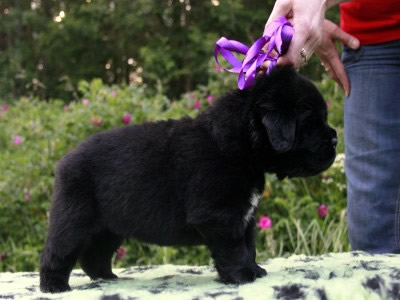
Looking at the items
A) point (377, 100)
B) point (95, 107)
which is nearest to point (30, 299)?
point (377, 100)

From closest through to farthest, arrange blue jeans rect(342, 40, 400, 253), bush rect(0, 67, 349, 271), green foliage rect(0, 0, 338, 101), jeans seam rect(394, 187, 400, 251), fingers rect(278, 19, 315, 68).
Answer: fingers rect(278, 19, 315, 68)
blue jeans rect(342, 40, 400, 253)
jeans seam rect(394, 187, 400, 251)
bush rect(0, 67, 349, 271)
green foliage rect(0, 0, 338, 101)

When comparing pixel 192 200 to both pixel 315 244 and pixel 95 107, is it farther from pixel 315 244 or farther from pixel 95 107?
pixel 95 107

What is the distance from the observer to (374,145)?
11.3 feet

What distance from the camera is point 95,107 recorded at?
18.3 feet

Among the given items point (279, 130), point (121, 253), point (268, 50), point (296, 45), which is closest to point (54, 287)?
point (279, 130)

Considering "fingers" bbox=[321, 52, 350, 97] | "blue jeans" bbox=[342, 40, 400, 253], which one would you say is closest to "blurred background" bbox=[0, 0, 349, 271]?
"blue jeans" bbox=[342, 40, 400, 253]

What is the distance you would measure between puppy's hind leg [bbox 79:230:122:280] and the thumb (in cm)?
177

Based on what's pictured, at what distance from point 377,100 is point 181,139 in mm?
1449

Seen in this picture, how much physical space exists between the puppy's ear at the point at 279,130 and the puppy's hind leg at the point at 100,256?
989 mm

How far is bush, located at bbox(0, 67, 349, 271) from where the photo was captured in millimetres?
4750

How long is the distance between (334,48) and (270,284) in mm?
1700

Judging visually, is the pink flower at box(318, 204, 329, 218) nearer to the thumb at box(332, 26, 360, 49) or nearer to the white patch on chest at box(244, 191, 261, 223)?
the thumb at box(332, 26, 360, 49)

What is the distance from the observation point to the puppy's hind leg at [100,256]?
283cm

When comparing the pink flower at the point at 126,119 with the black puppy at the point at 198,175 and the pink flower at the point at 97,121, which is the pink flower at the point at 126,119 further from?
the black puppy at the point at 198,175
